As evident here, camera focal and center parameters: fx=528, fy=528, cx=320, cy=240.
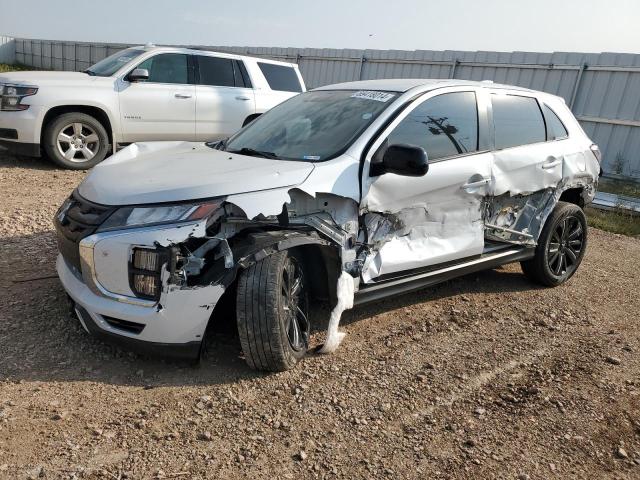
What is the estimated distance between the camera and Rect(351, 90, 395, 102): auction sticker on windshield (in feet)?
12.5

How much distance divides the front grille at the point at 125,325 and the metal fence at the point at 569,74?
7.35 m

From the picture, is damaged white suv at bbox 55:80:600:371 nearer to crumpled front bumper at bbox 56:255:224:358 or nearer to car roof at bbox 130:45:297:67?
crumpled front bumper at bbox 56:255:224:358

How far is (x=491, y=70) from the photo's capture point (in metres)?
12.1

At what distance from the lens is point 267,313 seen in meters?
2.92

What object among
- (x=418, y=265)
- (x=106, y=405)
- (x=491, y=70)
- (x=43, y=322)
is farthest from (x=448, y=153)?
(x=491, y=70)

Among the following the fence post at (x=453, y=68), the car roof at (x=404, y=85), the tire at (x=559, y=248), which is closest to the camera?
the car roof at (x=404, y=85)

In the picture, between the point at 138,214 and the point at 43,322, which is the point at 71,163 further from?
the point at 138,214

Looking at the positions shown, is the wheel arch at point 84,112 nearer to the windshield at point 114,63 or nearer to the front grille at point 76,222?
the windshield at point 114,63

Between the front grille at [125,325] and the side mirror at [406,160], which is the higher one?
the side mirror at [406,160]

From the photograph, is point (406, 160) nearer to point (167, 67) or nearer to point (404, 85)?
point (404, 85)

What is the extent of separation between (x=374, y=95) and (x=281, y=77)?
18.6 feet

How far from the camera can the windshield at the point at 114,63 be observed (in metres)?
7.84

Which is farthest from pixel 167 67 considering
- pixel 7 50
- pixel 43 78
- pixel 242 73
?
pixel 7 50

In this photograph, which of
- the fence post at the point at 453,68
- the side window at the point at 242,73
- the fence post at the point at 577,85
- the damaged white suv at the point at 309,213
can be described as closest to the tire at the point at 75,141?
the side window at the point at 242,73
